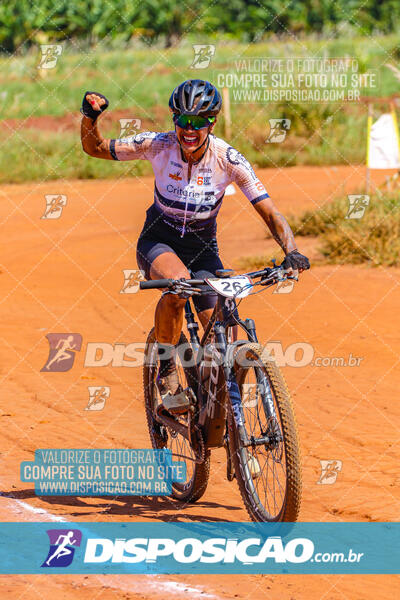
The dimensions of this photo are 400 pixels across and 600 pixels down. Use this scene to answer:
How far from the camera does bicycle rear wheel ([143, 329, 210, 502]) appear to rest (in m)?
5.82

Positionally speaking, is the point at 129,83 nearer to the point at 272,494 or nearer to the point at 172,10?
the point at 172,10

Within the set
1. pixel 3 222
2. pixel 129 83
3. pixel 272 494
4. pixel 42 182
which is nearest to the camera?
pixel 272 494

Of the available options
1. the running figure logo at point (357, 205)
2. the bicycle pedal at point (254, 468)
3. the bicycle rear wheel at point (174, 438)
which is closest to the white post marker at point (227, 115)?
the running figure logo at point (357, 205)

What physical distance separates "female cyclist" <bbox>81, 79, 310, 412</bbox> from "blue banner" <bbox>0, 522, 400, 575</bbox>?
841 millimetres

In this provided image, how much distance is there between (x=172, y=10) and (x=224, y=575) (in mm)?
39027

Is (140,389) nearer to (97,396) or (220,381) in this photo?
(97,396)

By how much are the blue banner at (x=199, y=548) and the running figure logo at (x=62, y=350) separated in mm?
3635

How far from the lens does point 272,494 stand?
17.5 ft

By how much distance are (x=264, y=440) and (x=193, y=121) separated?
180cm

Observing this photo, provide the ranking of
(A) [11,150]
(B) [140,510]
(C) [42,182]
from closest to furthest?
(B) [140,510], (C) [42,182], (A) [11,150]

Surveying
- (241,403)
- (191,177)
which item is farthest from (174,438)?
(191,177)

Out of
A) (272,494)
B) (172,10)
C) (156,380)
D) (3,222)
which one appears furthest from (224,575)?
(172,10)

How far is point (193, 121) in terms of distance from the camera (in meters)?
5.45

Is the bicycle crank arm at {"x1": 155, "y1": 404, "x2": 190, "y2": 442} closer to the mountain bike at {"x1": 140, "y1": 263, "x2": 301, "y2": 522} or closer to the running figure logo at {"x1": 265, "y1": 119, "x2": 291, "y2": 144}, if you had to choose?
the mountain bike at {"x1": 140, "y1": 263, "x2": 301, "y2": 522}
